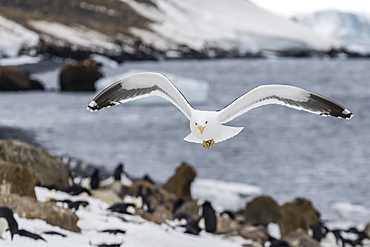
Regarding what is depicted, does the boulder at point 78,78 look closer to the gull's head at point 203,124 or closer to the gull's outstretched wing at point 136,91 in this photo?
the gull's outstretched wing at point 136,91

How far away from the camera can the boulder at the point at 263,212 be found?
1595cm

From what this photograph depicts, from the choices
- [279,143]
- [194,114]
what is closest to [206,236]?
[194,114]

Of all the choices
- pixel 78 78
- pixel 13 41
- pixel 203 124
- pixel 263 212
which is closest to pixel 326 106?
pixel 203 124

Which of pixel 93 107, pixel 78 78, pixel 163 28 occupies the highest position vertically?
pixel 163 28

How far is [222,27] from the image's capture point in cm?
15512

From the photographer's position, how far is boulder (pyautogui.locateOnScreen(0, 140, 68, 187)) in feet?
42.4

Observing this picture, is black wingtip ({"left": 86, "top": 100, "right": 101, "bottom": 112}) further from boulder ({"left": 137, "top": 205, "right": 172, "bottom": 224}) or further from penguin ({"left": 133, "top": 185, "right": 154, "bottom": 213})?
penguin ({"left": 133, "top": 185, "right": 154, "bottom": 213})

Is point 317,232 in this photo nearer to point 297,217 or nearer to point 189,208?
point 297,217

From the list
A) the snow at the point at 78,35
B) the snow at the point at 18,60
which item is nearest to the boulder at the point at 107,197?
the snow at the point at 18,60

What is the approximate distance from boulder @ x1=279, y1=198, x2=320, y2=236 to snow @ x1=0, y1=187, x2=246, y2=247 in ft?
13.9

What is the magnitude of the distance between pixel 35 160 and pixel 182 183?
214 inches

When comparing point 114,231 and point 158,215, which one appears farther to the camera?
point 158,215

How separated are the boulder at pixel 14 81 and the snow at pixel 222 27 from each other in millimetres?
86657

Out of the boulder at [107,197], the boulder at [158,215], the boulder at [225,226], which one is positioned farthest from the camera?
the boulder at [107,197]
